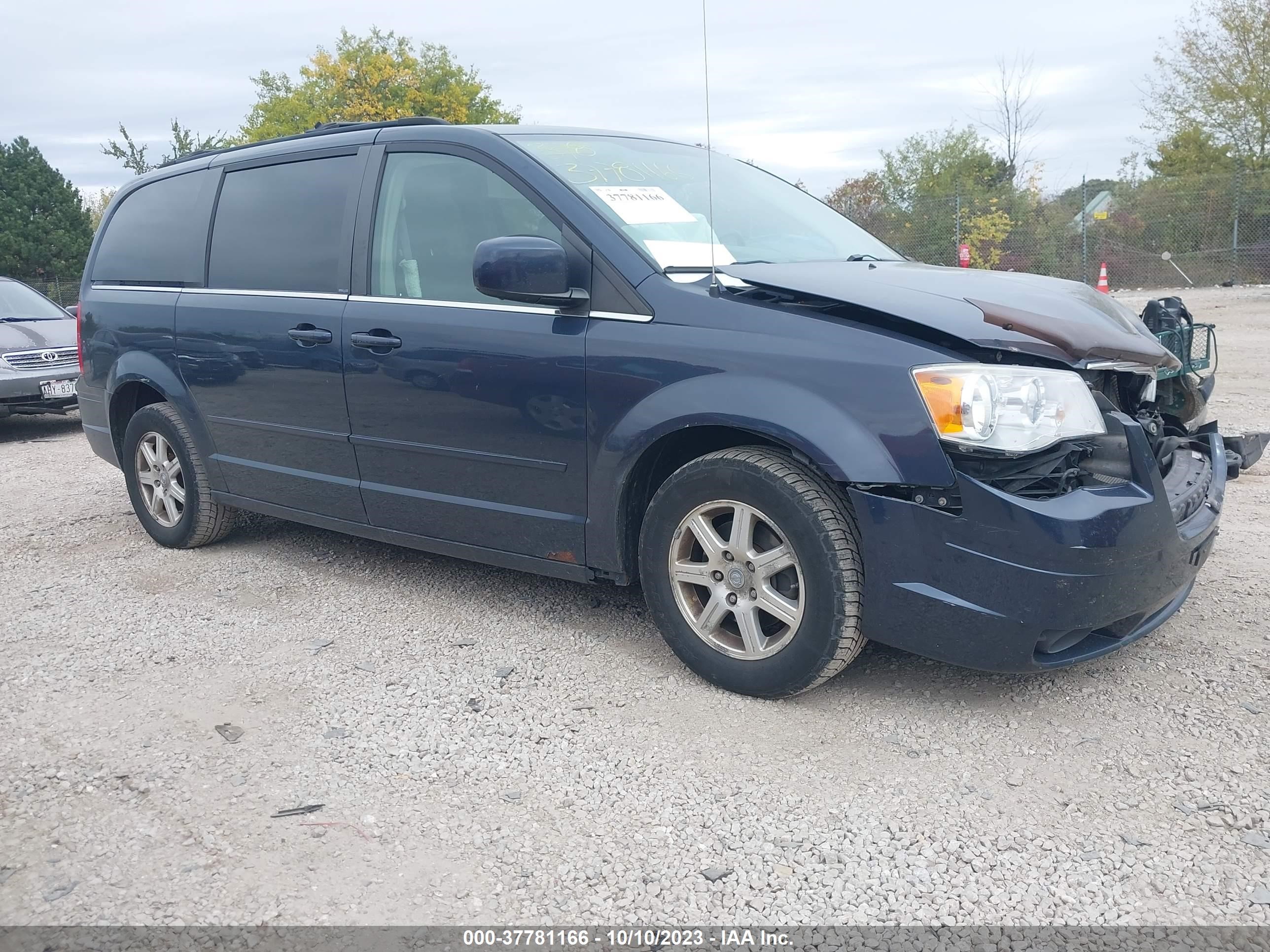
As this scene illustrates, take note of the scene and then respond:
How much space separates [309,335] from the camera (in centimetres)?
411

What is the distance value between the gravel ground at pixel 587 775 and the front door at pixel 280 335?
1.99 ft

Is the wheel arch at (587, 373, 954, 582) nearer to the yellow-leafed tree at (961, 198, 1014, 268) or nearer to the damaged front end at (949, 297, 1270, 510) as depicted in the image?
the damaged front end at (949, 297, 1270, 510)

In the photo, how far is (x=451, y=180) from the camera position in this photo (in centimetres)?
383

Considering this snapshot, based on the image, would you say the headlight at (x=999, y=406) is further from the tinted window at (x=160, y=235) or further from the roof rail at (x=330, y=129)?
the tinted window at (x=160, y=235)

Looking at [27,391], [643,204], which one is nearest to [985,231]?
Result: [27,391]

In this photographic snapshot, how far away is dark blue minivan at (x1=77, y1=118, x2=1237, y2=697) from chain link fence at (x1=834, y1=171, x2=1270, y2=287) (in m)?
19.9

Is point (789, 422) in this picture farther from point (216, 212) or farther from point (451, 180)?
point (216, 212)

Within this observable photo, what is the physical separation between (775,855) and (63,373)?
926 centimetres

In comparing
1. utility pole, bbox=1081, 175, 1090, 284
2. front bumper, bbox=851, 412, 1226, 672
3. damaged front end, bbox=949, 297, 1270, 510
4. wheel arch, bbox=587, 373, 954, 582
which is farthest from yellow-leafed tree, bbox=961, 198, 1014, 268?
front bumper, bbox=851, 412, 1226, 672

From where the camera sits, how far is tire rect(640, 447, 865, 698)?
9.62ft

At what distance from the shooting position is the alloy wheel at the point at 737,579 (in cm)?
306

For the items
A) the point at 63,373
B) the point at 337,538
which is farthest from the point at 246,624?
the point at 63,373

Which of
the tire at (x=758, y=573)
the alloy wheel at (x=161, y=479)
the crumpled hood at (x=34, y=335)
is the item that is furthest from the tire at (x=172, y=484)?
the crumpled hood at (x=34, y=335)

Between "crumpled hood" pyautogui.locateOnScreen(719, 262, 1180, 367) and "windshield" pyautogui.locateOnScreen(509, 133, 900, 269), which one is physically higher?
"windshield" pyautogui.locateOnScreen(509, 133, 900, 269)
